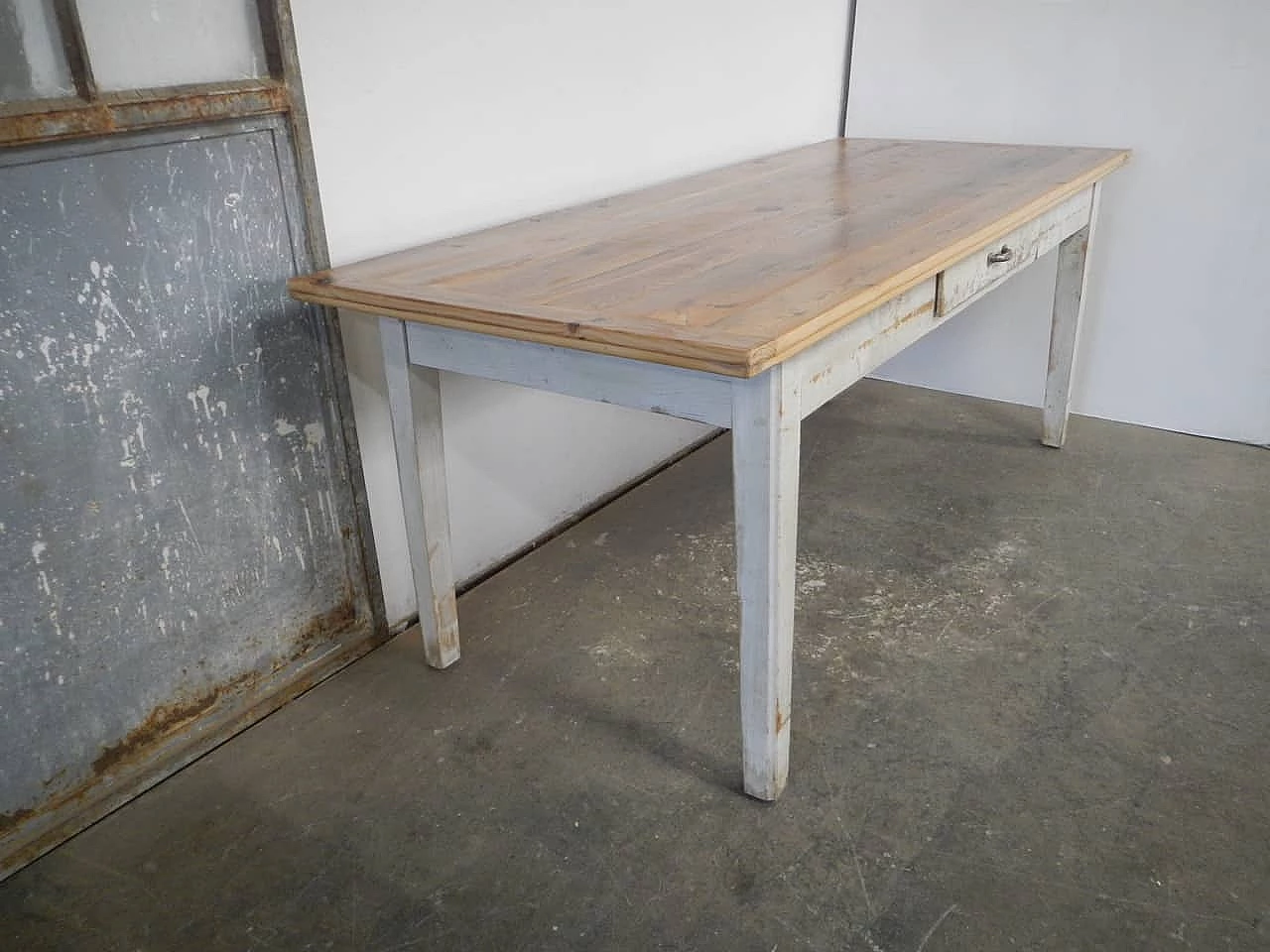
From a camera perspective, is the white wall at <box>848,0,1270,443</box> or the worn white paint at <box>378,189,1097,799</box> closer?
the worn white paint at <box>378,189,1097,799</box>

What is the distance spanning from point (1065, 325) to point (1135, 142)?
1.74ft

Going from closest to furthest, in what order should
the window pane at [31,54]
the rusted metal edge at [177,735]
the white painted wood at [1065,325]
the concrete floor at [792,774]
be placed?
the window pane at [31,54], the concrete floor at [792,774], the rusted metal edge at [177,735], the white painted wood at [1065,325]

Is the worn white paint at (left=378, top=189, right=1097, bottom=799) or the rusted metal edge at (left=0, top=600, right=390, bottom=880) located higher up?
the worn white paint at (left=378, top=189, right=1097, bottom=799)

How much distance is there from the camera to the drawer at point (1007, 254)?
169cm

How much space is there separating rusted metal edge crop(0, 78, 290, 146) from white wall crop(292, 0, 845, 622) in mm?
112

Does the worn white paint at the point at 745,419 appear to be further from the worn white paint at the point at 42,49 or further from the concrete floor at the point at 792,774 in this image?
the worn white paint at the point at 42,49

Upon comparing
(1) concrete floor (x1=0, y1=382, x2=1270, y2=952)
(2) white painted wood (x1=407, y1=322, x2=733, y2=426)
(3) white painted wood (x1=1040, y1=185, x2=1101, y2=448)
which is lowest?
(1) concrete floor (x1=0, y1=382, x2=1270, y2=952)

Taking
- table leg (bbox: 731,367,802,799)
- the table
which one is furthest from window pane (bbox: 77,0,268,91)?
table leg (bbox: 731,367,802,799)

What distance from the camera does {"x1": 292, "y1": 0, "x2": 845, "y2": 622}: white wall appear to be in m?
1.71

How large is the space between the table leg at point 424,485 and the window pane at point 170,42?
1.41 feet

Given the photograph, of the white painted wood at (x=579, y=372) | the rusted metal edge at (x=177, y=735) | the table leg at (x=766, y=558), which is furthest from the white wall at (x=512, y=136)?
the table leg at (x=766, y=558)

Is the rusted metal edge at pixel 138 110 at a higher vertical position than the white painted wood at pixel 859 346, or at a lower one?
higher

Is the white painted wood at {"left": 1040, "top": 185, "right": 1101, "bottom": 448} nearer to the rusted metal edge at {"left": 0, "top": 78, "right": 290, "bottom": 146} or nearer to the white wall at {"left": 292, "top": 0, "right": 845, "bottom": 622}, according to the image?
the white wall at {"left": 292, "top": 0, "right": 845, "bottom": 622}

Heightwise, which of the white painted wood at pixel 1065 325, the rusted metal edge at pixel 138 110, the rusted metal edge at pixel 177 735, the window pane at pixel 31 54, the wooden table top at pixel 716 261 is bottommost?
the rusted metal edge at pixel 177 735
